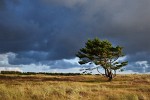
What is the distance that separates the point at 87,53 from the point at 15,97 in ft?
188

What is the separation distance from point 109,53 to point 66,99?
56.9 metres

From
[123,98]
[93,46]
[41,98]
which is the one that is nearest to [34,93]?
[41,98]

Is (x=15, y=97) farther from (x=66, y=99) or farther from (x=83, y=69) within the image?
(x=83, y=69)

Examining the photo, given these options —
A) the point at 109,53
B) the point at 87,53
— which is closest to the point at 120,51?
the point at 109,53

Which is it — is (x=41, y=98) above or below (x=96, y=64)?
below

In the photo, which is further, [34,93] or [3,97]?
[34,93]

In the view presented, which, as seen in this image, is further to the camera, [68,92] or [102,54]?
[102,54]

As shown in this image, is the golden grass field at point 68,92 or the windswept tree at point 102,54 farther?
the windswept tree at point 102,54

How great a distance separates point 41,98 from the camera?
15.8m

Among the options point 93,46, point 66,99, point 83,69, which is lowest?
point 66,99

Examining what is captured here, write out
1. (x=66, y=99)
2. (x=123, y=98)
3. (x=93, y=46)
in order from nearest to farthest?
(x=66, y=99) → (x=123, y=98) → (x=93, y=46)

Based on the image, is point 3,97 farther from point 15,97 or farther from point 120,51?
point 120,51

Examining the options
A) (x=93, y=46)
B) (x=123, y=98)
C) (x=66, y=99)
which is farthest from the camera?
(x=93, y=46)

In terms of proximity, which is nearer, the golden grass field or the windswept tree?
the golden grass field
